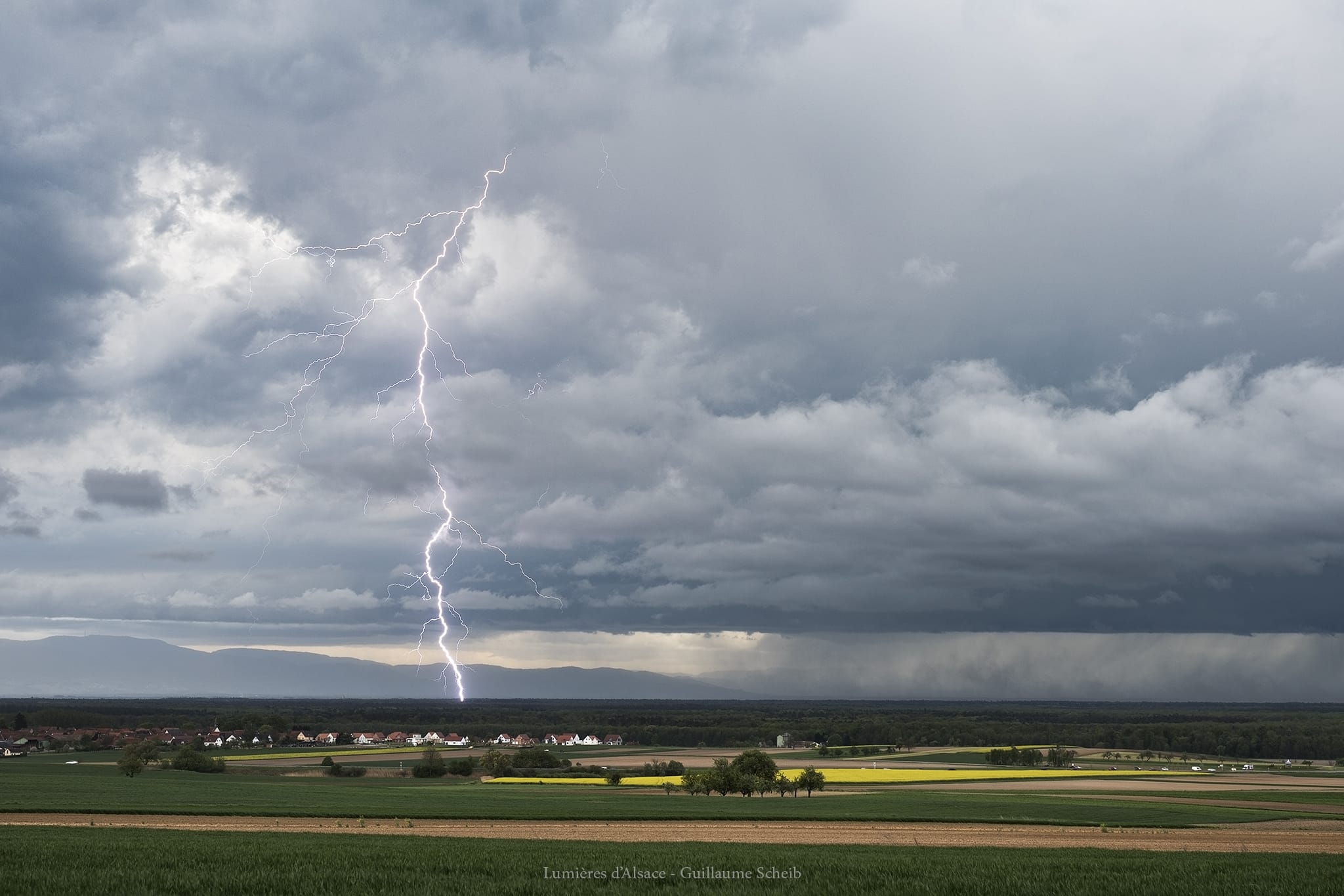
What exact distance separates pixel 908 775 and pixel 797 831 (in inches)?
2779

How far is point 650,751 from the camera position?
16788 cm

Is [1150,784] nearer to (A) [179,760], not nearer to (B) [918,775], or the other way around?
(B) [918,775]

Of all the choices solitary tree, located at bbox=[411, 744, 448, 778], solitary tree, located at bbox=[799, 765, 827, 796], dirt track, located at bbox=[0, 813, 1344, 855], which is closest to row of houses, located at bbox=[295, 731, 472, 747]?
solitary tree, located at bbox=[411, 744, 448, 778]

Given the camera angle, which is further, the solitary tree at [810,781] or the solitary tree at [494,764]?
the solitary tree at [494,764]

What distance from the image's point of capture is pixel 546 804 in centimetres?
7006

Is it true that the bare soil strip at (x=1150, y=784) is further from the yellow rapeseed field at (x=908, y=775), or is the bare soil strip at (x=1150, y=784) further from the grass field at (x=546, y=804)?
the grass field at (x=546, y=804)

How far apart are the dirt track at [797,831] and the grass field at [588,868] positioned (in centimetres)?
741

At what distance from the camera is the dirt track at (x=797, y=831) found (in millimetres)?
43781

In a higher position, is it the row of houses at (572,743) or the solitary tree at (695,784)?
the solitary tree at (695,784)

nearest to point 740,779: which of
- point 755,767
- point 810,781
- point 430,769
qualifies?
point 755,767

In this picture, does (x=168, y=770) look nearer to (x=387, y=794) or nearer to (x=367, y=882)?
(x=387, y=794)

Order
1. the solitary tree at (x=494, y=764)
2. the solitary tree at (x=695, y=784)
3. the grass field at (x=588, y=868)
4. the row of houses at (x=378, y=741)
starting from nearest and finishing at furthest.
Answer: the grass field at (x=588, y=868) < the solitary tree at (x=695, y=784) < the solitary tree at (x=494, y=764) < the row of houses at (x=378, y=741)

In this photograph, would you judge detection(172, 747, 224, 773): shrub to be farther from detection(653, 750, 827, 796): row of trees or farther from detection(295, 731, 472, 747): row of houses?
→ detection(295, 731, 472, 747): row of houses

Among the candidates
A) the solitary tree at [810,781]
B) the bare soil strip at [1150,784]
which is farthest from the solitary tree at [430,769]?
the bare soil strip at [1150,784]
